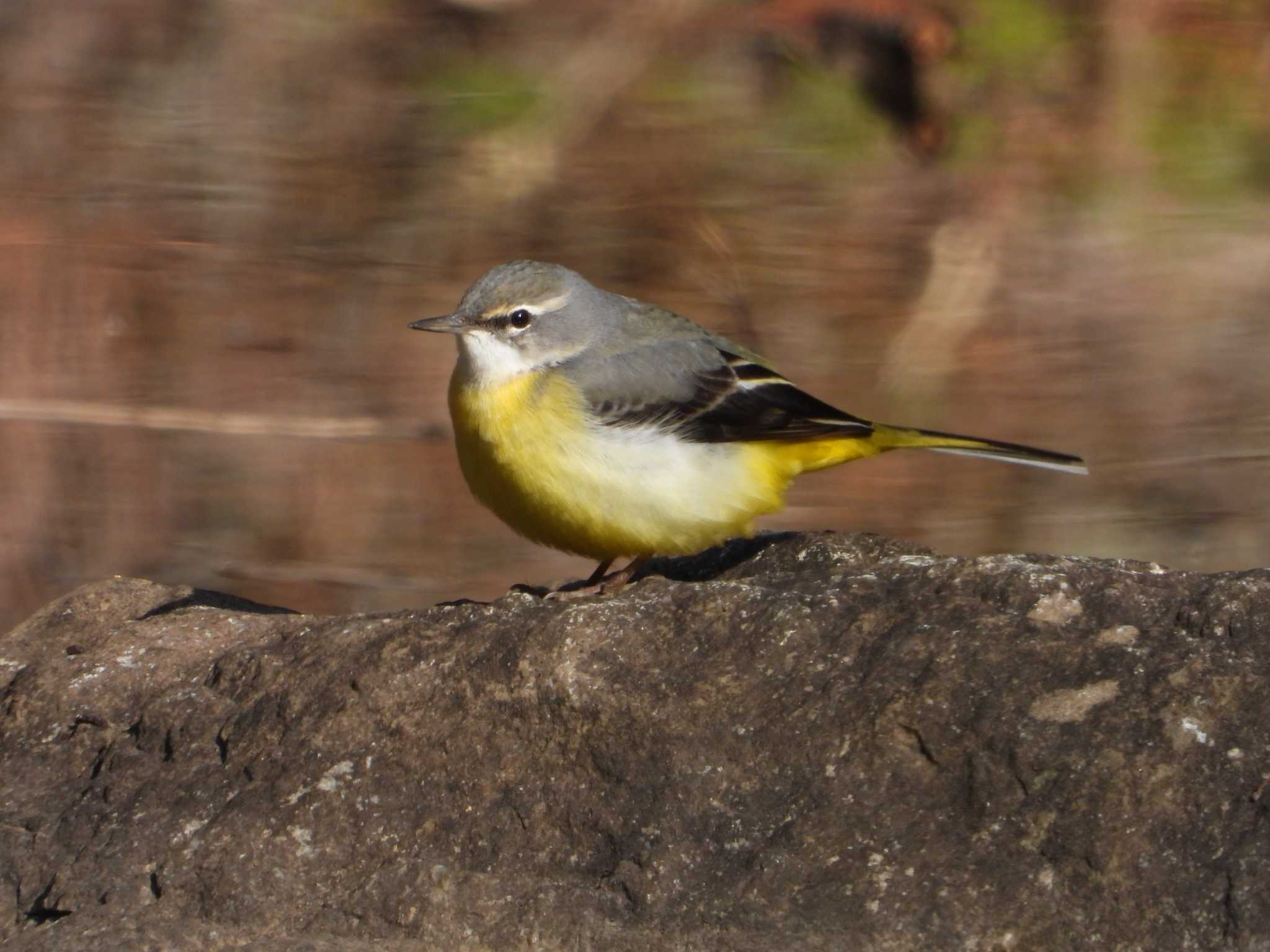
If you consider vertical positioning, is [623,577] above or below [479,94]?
below

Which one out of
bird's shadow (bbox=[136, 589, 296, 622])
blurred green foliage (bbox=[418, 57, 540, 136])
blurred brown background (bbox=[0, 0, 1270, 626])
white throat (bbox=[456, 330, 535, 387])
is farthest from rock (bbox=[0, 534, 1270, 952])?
blurred green foliage (bbox=[418, 57, 540, 136])

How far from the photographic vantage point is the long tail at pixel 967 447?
6.70m

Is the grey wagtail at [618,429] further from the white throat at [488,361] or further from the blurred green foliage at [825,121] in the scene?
the blurred green foliage at [825,121]

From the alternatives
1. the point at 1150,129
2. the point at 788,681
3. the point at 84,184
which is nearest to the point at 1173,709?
the point at 788,681

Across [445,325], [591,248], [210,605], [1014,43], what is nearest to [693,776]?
[445,325]

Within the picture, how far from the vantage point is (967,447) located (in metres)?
6.77

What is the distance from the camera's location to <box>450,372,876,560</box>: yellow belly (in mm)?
6004

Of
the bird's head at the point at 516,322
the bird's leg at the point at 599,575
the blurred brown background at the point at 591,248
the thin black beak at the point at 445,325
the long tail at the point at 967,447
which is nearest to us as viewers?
the thin black beak at the point at 445,325

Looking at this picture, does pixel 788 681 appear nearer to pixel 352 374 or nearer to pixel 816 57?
pixel 352 374

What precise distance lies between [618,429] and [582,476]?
0.94 ft

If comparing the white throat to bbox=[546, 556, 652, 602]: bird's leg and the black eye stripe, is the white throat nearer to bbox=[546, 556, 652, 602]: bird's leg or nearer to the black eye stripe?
the black eye stripe

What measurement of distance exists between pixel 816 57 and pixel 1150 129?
2.07 meters

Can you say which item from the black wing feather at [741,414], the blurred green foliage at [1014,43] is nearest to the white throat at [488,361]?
the black wing feather at [741,414]

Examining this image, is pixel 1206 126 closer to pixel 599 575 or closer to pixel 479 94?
pixel 479 94
